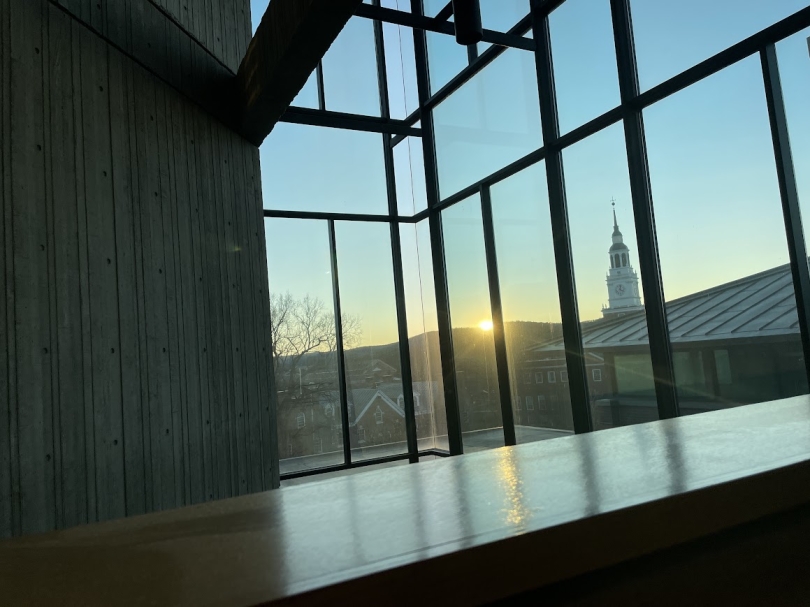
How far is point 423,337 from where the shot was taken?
771 centimetres

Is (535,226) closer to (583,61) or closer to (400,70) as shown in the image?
(583,61)

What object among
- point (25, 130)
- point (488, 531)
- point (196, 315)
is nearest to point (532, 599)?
point (488, 531)

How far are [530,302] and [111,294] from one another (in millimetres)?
4046

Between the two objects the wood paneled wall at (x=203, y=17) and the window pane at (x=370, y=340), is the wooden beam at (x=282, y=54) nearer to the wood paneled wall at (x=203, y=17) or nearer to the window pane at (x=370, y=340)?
the wood paneled wall at (x=203, y=17)

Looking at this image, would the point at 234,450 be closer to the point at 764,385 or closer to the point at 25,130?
the point at 25,130

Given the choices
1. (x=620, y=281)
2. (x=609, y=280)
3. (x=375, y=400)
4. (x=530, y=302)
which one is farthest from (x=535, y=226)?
(x=375, y=400)

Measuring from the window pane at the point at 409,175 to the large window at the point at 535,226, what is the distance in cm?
3

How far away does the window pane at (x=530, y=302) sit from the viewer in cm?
554

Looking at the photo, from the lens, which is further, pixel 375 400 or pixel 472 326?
pixel 375 400

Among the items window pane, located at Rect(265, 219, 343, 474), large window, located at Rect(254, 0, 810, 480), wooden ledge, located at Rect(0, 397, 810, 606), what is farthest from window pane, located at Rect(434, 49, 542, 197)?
wooden ledge, located at Rect(0, 397, 810, 606)

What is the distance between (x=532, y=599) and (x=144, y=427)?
114 inches

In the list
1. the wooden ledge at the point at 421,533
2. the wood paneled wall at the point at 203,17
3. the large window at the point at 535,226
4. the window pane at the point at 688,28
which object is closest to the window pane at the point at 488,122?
the large window at the point at 535,226

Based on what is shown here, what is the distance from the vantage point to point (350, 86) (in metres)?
7.57

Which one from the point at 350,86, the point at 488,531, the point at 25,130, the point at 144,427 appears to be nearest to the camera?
the point at 488,531
